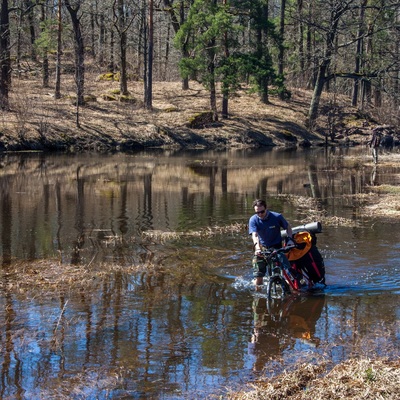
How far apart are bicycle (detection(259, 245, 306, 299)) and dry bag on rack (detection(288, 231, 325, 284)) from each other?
0.17 meters

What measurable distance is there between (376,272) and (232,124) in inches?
1510

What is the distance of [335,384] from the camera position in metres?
6.04

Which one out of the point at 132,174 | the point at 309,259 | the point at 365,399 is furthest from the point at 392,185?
the point at 365,399

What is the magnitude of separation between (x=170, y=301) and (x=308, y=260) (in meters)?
2.54

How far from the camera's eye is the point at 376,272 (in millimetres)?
11695

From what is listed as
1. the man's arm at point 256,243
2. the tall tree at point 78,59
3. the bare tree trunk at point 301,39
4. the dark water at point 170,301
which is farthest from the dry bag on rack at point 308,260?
the bare tree trunk at point 301,39

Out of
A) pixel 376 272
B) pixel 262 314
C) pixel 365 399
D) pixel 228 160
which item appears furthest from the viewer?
pixel 228 160

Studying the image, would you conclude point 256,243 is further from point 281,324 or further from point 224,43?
point 224,43

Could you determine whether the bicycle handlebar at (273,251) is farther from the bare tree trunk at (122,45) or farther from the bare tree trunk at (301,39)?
the bare tree trunk at (122,45)

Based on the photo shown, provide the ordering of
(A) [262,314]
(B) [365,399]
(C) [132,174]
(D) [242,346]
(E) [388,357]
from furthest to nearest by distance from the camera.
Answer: (C) [132,174], (A) [262,314], (D) [242,346], (E) [388,357], (B) [365,399]

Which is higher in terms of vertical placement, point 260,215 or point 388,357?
point 260,215

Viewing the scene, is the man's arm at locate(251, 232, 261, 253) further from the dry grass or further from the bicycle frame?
the dry grass

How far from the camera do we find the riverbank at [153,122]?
4031cm

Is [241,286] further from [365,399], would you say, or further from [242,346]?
[365,399]
